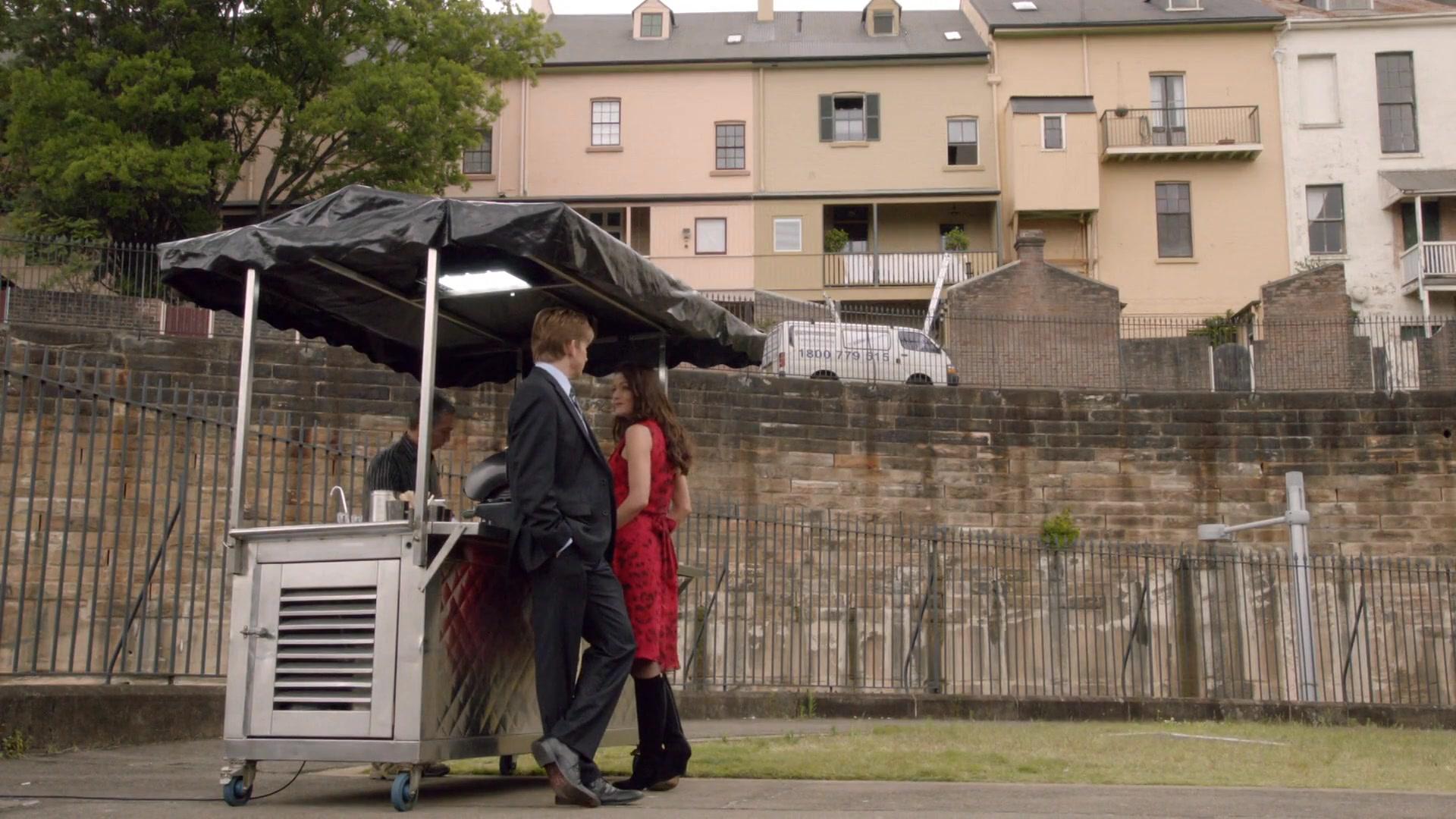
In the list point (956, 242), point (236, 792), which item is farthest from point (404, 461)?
point (956, 242)

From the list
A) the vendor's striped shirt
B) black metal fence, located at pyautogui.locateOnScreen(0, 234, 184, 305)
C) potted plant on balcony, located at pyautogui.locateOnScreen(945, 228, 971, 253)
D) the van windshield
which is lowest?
the vendor's striped shirt

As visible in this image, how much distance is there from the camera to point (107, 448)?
8.68 meters

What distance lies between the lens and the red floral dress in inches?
236

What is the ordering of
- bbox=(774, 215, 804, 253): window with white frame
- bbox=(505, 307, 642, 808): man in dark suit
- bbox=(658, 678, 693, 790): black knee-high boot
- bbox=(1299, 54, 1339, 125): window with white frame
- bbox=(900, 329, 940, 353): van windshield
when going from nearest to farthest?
bbox=(505, 307, 642, 808): man in dark suit
bbox=(658, 678, 693, 790): black knee-high boot
bbox=(900, 329, 940, 353): van windshield
bbox=(1299, 54, 1339, 125): window with white frame
bbox=(774, 215, 804, 253): window with white frame

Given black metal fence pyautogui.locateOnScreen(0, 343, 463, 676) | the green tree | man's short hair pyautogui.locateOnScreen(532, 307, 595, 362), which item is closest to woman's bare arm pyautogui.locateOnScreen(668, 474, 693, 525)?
man's short hair pyautogui.locateOnScreen(532, 307, 595, 362)

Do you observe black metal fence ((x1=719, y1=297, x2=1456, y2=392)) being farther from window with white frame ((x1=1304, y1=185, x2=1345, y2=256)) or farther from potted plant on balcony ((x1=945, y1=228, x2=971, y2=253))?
potted plant on balcony ((x1=945, y1=228, x2=971, y2=253))

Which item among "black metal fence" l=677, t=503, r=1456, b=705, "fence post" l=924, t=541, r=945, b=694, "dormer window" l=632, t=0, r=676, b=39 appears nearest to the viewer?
"fence post" l=924, t=541, r=945, b=694

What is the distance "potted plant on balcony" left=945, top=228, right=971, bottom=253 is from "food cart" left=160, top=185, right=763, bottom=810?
96.8 feet

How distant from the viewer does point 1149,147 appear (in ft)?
114

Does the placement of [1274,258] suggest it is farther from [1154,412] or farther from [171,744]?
[171,744]

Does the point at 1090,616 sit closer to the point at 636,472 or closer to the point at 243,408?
the point at 636,472

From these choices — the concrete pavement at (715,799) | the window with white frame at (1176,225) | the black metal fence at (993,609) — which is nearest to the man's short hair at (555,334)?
the concrete pavement at (715,799)

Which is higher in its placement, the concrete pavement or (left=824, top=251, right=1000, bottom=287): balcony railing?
(left=824, top=251, right=1000, bottom=287): balcony railing

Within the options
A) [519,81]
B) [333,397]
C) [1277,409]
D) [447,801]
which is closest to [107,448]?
[447,801]
